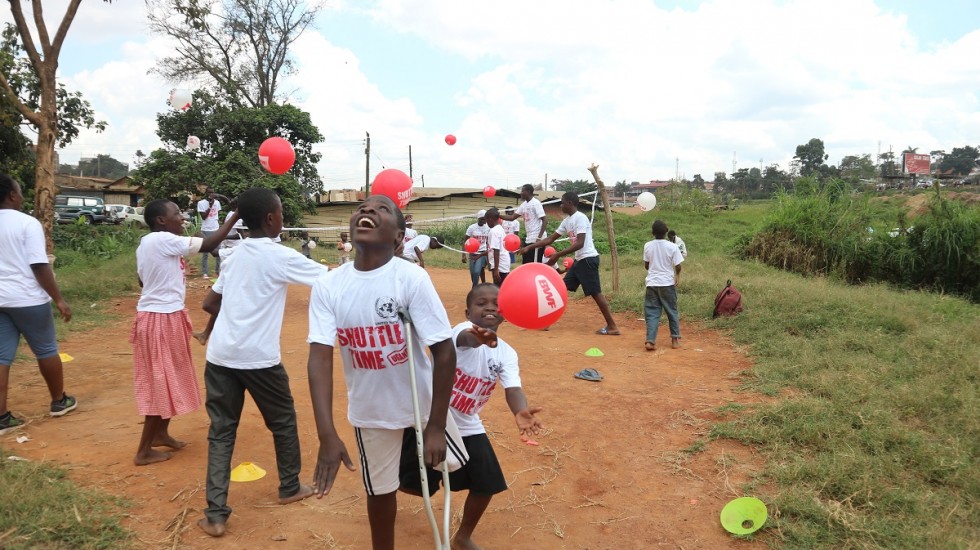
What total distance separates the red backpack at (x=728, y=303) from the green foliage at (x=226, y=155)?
14.5 m

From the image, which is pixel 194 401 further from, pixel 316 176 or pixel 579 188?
pixel 579 188

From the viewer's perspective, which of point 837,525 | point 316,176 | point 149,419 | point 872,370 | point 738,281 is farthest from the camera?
point 316,176

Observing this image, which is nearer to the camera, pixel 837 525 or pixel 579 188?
pixel 837 525

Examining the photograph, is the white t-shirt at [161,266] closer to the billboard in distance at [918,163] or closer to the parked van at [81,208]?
the parked van at [81,208]

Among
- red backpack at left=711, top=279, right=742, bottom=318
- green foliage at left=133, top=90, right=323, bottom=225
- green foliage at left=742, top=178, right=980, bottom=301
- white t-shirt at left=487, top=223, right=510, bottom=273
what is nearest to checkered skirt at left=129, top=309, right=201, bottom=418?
white t-shirt at left=487, top=223, right=510, bottom=273

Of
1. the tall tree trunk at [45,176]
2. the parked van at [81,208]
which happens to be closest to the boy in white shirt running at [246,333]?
the tall tree trunk at [45,176]

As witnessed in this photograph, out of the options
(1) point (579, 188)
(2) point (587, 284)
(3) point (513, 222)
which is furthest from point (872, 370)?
(1) point (579, 188)

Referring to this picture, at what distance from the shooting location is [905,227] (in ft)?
38.2

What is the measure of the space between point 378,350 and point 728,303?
280 inches

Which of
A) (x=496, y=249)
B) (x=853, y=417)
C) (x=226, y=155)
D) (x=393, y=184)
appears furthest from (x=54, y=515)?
(x=226, y=155)

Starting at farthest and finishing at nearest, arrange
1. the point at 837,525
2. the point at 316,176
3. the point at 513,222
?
the point at 316,176 → the point at 513,222 → the point at 837,525

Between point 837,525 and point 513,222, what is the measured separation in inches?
345

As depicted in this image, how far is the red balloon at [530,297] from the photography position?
9.66 feet

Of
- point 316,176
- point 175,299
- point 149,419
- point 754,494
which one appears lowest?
point 754,494
